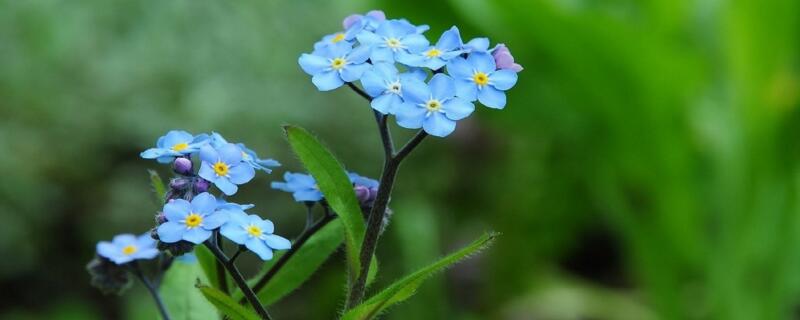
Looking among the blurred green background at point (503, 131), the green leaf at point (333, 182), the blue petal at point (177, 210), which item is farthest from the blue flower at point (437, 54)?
the blurred green background at point (503, 131)

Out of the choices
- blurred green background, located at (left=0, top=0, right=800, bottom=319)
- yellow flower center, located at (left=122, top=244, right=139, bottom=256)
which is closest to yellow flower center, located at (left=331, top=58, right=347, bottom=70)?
yellow flower center, located at (left=122, top=244, right=139, bottom=256)

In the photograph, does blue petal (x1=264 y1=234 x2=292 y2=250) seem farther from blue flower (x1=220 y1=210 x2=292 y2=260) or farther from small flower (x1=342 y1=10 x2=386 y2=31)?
small flower (x1=342 y1=10 x2=386 y2=31)

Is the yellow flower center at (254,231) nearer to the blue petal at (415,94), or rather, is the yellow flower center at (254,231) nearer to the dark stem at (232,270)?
the dark stem at (232,270)

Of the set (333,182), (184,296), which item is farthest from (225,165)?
(184,296)

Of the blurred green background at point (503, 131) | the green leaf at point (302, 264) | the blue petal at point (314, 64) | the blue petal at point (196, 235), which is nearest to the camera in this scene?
the blue petal at point (196, 235)

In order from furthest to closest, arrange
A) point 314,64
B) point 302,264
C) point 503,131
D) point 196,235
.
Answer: point 503,131, point 302,264, point 314,64, point 196,235

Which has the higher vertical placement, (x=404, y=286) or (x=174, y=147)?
(x=174, y=147)

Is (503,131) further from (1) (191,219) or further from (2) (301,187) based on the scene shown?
(1) (191,219)
